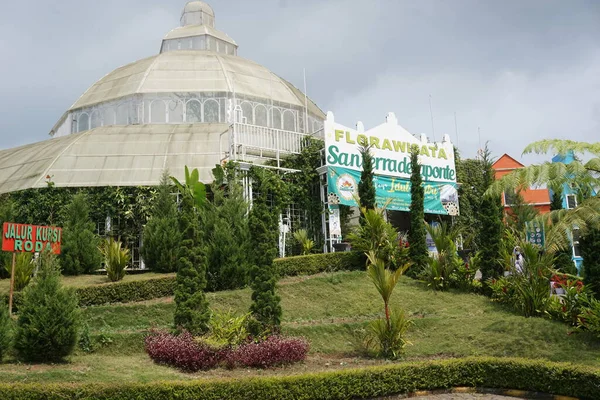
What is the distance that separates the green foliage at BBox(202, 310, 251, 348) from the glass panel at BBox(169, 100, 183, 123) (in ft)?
57.0

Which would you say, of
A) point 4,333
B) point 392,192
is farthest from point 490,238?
point 4,333

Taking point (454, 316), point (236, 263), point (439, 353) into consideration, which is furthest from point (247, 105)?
point (439, 353)

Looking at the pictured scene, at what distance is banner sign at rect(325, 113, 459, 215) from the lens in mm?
24281

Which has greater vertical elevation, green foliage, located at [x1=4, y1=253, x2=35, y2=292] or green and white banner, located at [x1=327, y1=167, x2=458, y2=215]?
green and white banner, located at [x1=327, y1=167, x2=458, y2=215]

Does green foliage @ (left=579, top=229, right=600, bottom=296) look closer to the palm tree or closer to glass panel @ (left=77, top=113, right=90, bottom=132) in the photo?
the palm tree

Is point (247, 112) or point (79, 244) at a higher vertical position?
point (247, 112)

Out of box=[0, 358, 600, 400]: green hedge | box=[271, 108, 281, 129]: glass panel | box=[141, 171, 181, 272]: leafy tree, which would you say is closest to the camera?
box=[0, 358, 600, 400]: green hedge

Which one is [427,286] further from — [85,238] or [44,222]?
[44,222]

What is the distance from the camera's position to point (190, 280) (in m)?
13.7

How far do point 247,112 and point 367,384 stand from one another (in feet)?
67.6

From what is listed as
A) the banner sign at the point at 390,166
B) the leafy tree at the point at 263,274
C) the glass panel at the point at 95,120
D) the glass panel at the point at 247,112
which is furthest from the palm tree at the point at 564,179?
the glass panel at the point at 95,120

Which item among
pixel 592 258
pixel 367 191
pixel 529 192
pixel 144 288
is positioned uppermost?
pixel 529 192

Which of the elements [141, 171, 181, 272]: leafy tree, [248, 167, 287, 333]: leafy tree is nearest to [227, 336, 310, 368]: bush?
[248, 167, 287, 333]: leafy tree

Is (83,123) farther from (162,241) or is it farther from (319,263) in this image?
(319,263)
